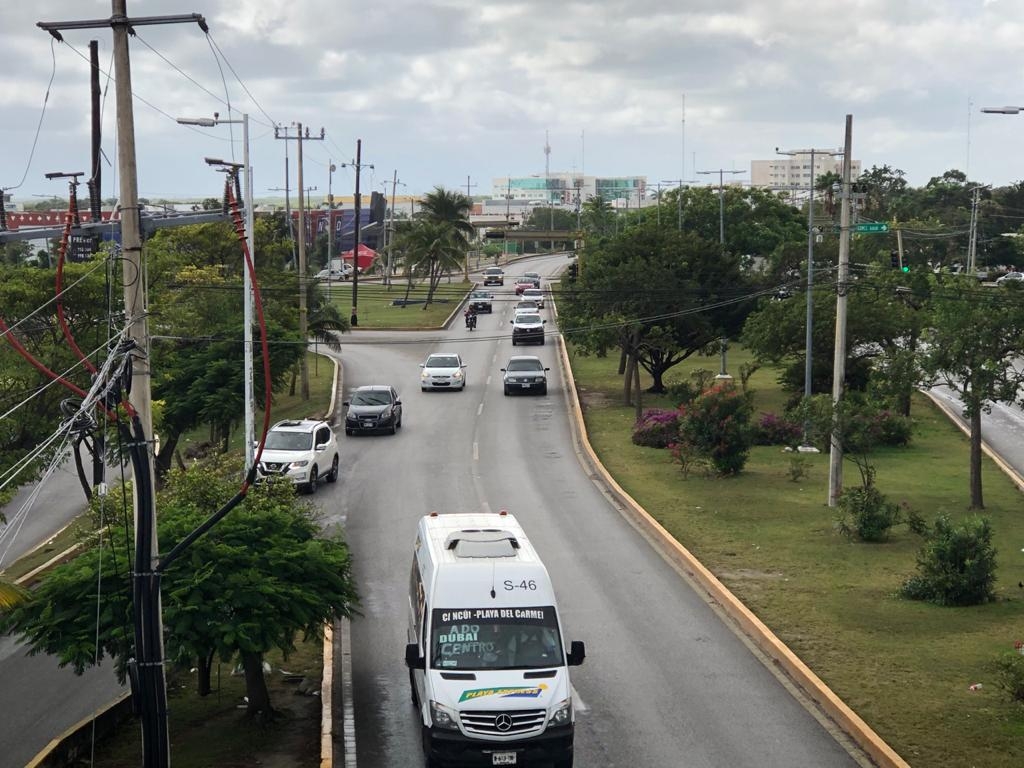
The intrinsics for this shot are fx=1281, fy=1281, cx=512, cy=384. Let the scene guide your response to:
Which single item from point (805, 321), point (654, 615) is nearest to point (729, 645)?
point (654, 615)

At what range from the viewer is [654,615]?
22.0 metres

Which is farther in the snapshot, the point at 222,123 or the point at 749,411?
the point at 749,411

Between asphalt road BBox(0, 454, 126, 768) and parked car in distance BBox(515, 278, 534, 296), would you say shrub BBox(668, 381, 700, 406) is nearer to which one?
asphalt road BBox(0, 454, 126, 768)

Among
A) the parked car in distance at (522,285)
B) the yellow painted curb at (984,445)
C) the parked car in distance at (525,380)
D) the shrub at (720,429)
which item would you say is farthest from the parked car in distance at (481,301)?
the shrub at (720,429)

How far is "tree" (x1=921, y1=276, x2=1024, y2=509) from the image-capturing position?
1180 inches

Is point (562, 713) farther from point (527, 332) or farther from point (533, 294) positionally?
point (533, 294)

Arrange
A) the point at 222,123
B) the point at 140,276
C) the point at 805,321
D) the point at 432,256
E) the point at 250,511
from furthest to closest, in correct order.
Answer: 1. the point at 432,256
2. the point at 805,321
3. the point at 222,123
4. the point at 250,511
5. the point at 140,276

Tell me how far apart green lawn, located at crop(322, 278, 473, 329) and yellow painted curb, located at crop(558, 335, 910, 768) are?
43.9 meters

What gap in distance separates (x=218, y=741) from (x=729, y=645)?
801 centimetres

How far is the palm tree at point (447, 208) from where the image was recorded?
298 feet

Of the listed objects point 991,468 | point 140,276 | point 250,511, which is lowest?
point 991,468

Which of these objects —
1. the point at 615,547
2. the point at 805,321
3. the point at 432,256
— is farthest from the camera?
the point at 432,256

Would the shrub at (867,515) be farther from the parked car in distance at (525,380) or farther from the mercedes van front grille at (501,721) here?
the parked car in distance at (525,380)

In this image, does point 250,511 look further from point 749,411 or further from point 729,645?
point 749,411
